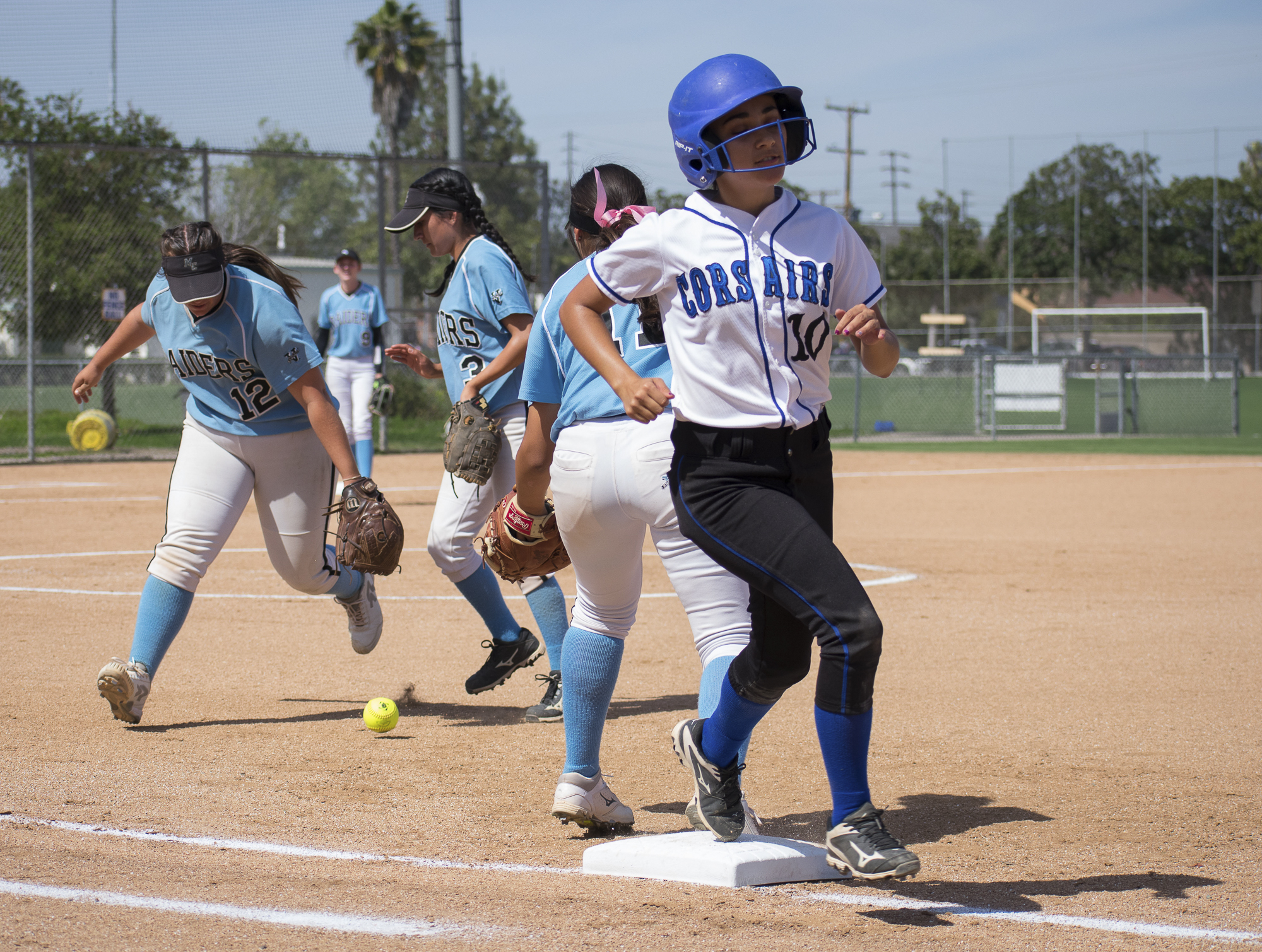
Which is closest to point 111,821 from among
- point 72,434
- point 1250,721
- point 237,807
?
point 237,807

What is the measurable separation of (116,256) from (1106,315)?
38869 millimetres

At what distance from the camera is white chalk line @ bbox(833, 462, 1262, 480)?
16281mm

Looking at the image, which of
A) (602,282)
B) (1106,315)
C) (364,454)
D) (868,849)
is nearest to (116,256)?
(364,454)

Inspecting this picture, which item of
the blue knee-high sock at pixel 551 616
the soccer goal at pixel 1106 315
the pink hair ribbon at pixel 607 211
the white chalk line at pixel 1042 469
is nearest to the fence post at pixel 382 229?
the white chalk line at pixel 1042 469

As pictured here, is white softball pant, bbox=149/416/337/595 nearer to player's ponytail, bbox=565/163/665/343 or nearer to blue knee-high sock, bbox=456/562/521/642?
blue knee-high sock, bbox=456/562/521/642

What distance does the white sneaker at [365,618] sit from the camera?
18.6ft

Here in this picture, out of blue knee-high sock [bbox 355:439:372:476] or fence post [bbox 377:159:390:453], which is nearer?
blue knee-high sock [bbox 355:439:372:476]

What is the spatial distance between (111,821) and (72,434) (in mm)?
14218

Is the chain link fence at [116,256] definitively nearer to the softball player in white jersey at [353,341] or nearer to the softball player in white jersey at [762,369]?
the softball player in white jersey at [353,341]

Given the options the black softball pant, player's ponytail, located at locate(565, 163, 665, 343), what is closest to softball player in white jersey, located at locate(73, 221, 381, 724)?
player's ponytail, located at locate(565, 163, 665, 343)

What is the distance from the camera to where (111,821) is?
147 inches

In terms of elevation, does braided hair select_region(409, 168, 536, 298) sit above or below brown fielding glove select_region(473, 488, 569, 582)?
above

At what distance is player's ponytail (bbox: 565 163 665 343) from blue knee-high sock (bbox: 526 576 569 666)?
1702mm

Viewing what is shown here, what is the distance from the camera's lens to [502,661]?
17.6ft
